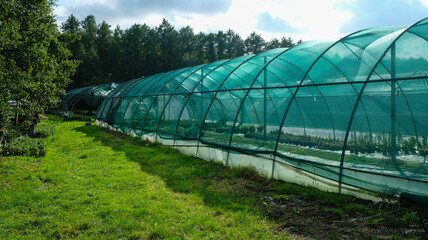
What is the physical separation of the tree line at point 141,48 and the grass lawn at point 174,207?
51.5 m

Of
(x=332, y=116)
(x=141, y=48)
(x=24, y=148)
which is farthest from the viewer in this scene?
(x=141, y=48)

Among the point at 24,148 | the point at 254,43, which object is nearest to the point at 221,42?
the point at 254,43

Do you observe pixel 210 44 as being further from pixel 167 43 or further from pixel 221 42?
pixel 167 43

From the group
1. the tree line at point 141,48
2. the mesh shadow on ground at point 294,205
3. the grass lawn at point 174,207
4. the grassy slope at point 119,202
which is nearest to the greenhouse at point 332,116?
the mesh shadow on ground at point 294,205

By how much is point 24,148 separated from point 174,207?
24.5ft

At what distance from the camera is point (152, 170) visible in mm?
8344

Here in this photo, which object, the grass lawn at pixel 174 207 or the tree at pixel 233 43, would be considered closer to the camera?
the grass lawn at pixel 174 207

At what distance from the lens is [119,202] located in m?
5.64

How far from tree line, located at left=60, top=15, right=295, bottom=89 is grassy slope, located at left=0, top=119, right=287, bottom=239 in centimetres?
5072

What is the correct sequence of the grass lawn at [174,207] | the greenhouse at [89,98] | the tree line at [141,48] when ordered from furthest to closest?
the tree line at [141,48] → the greenhouse at [89,98] → the grass lawn at [174,207]

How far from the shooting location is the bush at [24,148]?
30.2ft

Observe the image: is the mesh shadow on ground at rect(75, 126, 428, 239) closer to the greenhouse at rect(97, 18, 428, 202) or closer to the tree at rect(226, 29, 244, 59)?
the greenhouse at rect(97, 18, 428, 202)

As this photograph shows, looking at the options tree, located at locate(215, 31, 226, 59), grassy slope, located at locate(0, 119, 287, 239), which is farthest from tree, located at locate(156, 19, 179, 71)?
grassy slope, located at locate(0, 119, 287, 239)

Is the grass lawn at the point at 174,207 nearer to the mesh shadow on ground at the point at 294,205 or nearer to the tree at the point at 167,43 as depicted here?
the mesh shadow on ground at the point at 294,205
